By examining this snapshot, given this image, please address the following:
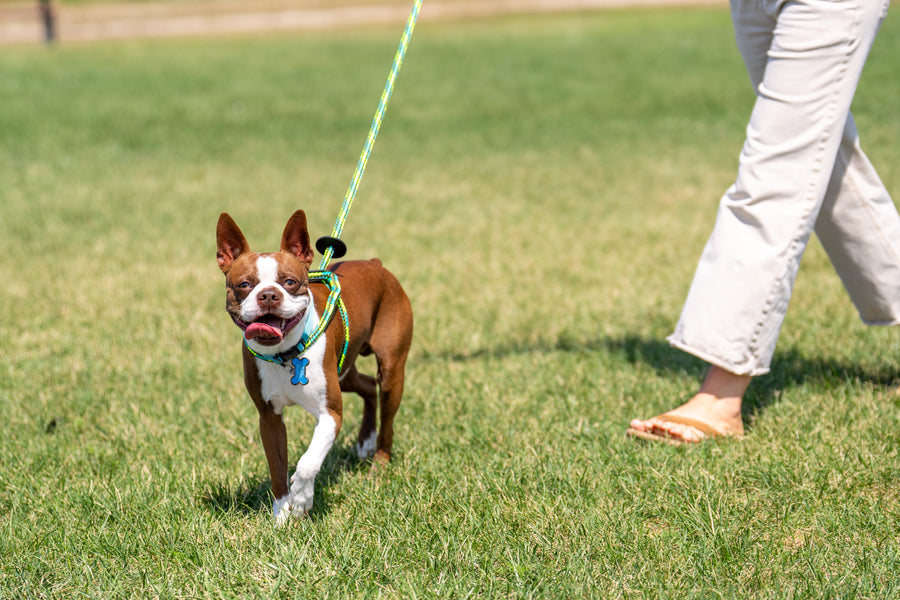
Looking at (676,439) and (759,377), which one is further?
(759,377)

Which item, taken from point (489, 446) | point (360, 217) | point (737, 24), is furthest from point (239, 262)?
point (360, 217)

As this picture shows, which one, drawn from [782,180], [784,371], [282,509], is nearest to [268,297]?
[282,509]

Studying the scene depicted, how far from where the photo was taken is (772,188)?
147 inches

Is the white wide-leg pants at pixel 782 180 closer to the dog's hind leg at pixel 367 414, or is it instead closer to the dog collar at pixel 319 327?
the dog's hind leg at pixel 367 414

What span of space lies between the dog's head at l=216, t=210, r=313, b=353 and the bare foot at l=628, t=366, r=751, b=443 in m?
1.60

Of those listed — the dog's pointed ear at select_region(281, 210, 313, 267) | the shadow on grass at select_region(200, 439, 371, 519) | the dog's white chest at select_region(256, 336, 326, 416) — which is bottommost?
the shadow on grass at select_region(200, 439, 371, 519)

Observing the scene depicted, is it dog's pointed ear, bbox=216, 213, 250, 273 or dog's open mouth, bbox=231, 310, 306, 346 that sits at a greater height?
dog's pointed ear, bbox=216, 213, 250, 273

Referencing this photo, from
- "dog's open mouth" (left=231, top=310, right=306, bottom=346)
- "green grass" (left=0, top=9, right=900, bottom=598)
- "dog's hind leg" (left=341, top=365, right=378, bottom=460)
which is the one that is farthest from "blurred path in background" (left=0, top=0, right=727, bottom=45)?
"dog's open mouth" (left=231, top=310, right=306, bottom=346)

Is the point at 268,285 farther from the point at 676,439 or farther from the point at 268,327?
the point at 676,439

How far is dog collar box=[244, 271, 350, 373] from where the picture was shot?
2977 millimetres

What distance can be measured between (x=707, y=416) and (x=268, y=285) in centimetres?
194

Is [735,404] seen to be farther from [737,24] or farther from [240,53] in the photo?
[240,53]

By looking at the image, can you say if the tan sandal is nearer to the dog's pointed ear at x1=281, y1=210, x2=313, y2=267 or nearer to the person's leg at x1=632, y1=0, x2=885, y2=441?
the person's leg at x1=632, y1=0, x2=885, y2=441

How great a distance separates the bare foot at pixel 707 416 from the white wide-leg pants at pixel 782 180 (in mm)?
132
